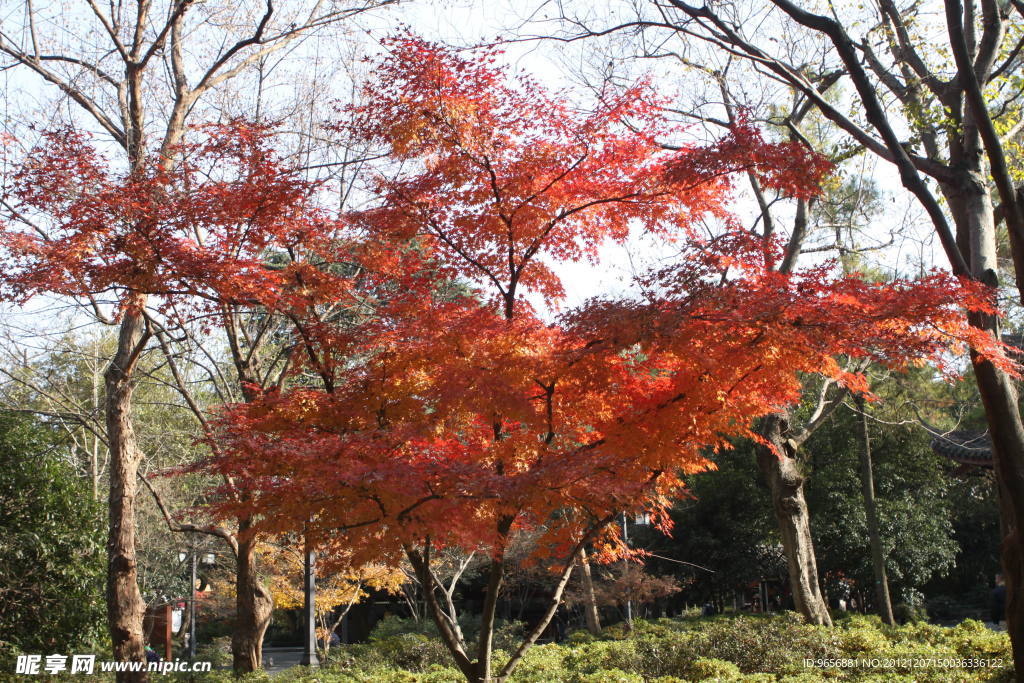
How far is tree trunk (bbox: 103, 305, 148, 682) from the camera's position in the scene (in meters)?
8.71

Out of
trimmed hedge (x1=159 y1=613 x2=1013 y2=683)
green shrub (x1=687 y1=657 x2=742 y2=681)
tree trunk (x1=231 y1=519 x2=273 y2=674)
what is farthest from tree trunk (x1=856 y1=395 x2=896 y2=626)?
tree trunk (x1=231 y1=519 x2=273 y2=674)

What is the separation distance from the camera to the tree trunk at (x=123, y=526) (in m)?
8.71

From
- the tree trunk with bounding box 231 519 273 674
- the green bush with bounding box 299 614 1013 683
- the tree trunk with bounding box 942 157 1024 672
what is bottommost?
the green bush with bounding box 299 614 1013 683

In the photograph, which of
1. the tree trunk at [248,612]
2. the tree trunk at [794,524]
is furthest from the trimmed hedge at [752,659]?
the tree trunk at [248,612]

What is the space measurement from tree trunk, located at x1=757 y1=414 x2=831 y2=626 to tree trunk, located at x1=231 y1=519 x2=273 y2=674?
7.44 meters

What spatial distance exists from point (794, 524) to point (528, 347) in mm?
7244

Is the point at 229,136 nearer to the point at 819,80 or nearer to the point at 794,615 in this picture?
the point at 819,80

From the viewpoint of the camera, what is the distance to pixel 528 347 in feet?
21.3

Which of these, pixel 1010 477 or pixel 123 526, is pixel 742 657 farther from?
pixel 123 526

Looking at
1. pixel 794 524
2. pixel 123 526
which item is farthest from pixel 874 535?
pixel 123 526

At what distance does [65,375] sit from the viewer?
21.6 meters

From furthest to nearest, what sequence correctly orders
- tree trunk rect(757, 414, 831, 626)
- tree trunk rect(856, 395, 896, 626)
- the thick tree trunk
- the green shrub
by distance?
tree trunk rect(856, 395, 896, 626)
tree trunk rect(757, 414, 831, 626)
the green shrub
the thick tree trunk

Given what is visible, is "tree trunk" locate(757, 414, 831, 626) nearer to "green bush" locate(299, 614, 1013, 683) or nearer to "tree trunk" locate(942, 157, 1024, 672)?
Answer: "green bush" locate(299, 614, 1013, 683)

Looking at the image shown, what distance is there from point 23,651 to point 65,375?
11.9 m
